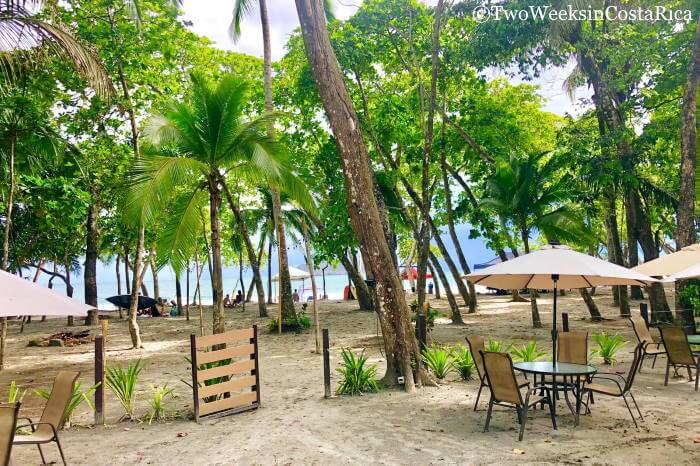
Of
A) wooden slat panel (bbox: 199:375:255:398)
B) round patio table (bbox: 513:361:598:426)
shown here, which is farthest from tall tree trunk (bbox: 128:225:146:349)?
round patio table (bbox: 513:361:598:426)

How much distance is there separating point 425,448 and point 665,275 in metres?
5.12

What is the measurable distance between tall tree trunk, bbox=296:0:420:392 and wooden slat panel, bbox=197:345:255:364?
6.89ft

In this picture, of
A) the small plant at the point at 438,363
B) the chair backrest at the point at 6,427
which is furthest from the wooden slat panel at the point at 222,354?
the small plant at the point at 438,363

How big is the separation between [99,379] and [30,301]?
128 inches

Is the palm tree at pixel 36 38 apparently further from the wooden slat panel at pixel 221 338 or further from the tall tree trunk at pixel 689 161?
the tall tree trunk at pixel 689 161

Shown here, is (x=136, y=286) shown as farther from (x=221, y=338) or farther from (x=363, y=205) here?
(x=363, y=205)

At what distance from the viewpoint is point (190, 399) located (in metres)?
8.58

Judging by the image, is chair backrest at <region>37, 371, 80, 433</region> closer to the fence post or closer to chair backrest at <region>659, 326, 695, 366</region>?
the fence post

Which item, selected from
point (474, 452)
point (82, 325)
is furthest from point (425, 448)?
point (82, 325)

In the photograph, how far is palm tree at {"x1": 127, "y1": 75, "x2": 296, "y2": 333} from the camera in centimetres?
1050

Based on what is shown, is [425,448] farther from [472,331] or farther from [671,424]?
[472,331]

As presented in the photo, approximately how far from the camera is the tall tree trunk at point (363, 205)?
8.44 metres

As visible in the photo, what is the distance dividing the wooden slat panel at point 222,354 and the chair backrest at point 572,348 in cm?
427

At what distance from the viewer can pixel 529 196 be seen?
18000mm
